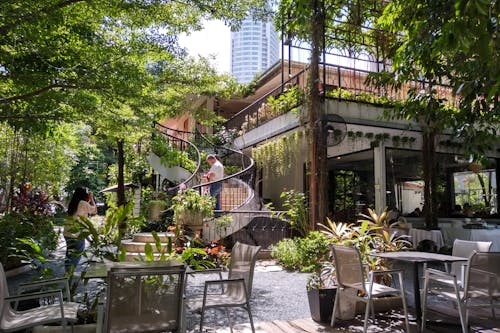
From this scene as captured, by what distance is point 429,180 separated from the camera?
32.6 feet

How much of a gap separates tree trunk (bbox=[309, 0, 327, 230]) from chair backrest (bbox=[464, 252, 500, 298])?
4.03 meters

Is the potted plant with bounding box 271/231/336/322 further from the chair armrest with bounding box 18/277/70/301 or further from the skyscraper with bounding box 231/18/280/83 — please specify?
the skyscraper with bounding box 231/18/280/83

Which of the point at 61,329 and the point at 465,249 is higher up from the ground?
the point at 465,249

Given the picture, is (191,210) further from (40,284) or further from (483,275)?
(483,275)

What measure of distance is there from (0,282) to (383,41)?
9958mm

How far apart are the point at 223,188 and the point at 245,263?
7.41m

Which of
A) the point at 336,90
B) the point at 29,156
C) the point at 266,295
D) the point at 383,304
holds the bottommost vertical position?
the point at 266,295

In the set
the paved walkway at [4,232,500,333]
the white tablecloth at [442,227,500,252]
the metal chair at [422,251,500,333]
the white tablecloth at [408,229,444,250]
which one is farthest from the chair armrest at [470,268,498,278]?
the white tablecloth at [442,227,500,252]

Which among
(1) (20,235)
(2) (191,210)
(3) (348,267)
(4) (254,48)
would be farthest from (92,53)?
(4) (254,48)

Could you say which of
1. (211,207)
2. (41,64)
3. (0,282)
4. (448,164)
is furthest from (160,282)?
(448,164)

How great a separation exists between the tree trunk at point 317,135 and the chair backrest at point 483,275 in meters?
4.03

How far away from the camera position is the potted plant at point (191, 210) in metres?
7.52

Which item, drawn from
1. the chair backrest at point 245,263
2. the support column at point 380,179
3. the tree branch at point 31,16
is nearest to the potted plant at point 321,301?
the chair backrest at point 245,263

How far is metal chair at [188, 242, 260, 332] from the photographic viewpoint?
3.24 m
